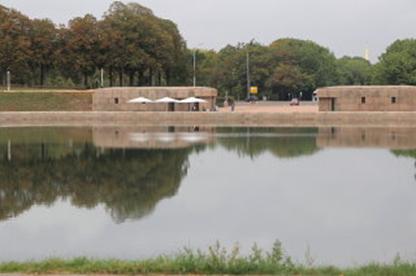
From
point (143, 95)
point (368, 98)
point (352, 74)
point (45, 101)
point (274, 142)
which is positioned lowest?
point (274, 142)

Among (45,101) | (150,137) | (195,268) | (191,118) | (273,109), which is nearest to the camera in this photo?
(195,268)

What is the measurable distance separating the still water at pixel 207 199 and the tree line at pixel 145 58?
36015 mm

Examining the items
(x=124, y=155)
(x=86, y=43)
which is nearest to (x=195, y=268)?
(x=124, y=155)

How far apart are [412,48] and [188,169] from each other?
6955 cm

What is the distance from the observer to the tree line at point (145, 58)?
6531cm

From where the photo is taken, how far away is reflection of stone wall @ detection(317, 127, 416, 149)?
99.2ft

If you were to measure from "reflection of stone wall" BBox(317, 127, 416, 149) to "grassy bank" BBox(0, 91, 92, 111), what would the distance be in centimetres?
2502

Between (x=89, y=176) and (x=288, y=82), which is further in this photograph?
(x=288, y=82)

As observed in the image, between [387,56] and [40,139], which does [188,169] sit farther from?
[387,56]

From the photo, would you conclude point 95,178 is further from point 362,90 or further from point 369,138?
point 362,90

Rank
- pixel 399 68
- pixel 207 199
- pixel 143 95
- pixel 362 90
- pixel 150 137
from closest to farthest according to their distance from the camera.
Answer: pixel 207 199, pixel 150 137, pixel 362 90, pixel 143 95, pixel 399 68

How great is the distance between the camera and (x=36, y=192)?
17828 millimetres

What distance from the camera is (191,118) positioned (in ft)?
161

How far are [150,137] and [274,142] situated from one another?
6.98 meters
